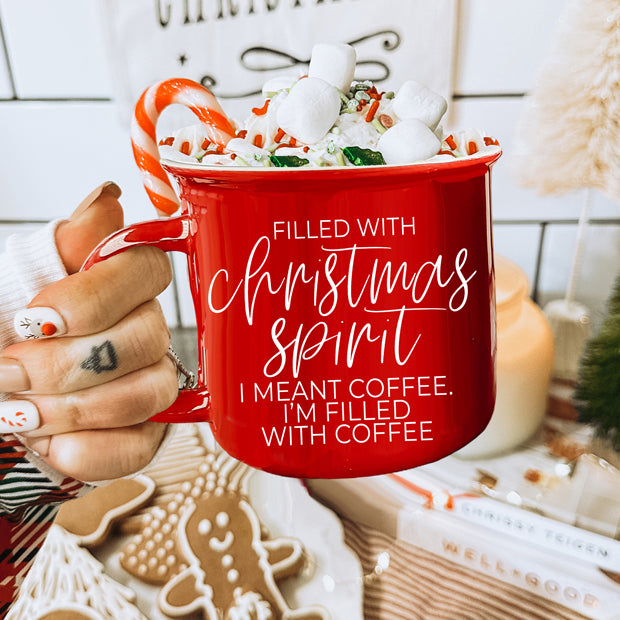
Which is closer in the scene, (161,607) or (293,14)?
(161,607)

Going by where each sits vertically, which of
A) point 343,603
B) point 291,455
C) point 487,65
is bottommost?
point 343,603

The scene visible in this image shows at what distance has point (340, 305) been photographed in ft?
1.12

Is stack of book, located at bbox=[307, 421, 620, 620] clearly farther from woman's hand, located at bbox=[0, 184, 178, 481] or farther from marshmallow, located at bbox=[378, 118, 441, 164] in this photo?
marshmallow, located at bbox=[378, 118, 441, 164]

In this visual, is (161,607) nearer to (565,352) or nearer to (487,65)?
(565,352)

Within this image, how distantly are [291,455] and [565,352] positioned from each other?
23.5 inches

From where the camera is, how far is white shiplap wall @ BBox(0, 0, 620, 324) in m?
0.71

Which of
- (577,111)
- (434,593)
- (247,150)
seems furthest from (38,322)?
(577,111)

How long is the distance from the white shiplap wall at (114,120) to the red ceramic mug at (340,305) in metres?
0.44

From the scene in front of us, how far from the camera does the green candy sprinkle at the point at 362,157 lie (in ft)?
1.09

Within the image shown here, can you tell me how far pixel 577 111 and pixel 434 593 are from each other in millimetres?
541

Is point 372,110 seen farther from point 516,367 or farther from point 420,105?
point 516,367

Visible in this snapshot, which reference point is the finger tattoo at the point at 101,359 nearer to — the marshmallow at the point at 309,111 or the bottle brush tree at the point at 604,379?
the marshmallow at the point at 309,111

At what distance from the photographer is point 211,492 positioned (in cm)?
67

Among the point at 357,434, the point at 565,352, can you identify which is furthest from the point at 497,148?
the point at 565,352
